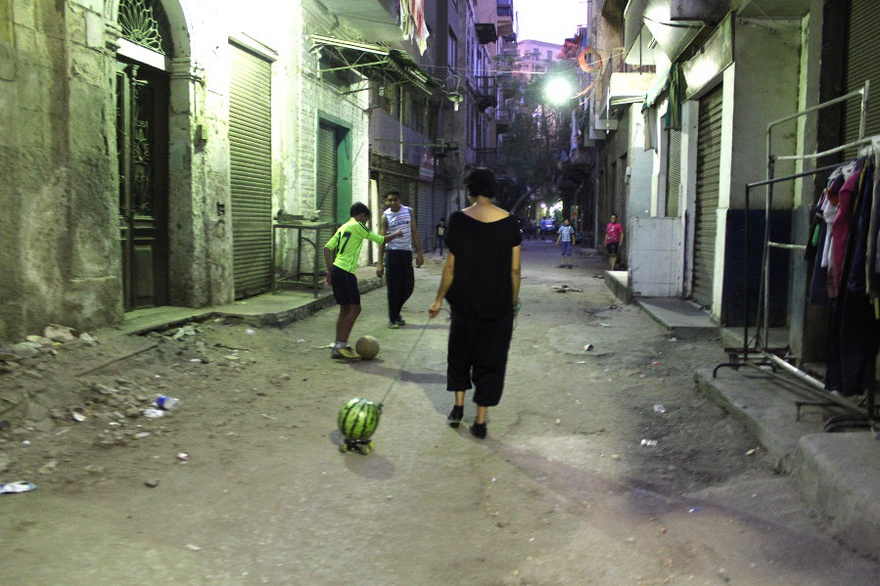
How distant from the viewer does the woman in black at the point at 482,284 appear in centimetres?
498

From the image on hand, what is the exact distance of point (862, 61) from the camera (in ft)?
20.5

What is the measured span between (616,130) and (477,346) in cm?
2028

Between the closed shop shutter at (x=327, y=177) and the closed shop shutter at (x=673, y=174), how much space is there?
20.8ft

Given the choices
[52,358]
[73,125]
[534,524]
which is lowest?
[534,524]

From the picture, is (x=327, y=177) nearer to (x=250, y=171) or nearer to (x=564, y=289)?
(x=250, y=171)

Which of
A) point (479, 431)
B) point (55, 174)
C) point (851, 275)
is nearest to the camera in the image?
point (851, 275)

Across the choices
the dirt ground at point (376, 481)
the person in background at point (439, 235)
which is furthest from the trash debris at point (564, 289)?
the person in background at point (439, 235)

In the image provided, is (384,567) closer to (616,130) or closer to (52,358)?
(52,358)

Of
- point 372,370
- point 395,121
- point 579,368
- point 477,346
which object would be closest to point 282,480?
point 477,346

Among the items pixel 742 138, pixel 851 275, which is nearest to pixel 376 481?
pixel 851 275

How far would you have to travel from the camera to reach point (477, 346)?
5.09 m

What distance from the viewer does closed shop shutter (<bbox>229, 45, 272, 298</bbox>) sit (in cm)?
1057

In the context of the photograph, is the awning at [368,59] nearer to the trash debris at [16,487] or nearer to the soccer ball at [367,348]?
the soccer ball at [367,348]

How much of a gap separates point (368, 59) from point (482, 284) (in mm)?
11454
